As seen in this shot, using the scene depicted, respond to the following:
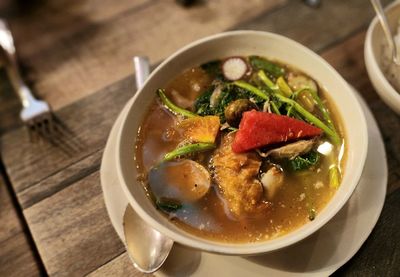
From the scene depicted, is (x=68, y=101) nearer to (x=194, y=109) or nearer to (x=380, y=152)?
(x=194, y=109)

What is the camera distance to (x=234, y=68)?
5.34 ft

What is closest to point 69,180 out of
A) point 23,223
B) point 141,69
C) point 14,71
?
point 23,223

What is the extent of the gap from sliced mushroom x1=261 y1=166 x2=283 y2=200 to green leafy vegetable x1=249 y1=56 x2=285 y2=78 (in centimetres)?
43

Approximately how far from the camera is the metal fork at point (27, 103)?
5.74 feet

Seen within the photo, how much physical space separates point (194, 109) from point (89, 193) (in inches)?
20.3

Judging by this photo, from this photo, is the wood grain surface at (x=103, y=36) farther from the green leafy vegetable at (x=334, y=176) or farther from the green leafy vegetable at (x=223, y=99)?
the green leafy vegetable at (x=334, y=176)

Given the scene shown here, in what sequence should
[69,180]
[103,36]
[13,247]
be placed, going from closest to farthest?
[13,247], [69,180], [103,36]

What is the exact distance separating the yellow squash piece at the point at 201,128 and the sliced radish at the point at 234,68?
248 millimetres

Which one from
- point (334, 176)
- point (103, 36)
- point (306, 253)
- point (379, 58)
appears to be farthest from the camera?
point (103, 36)

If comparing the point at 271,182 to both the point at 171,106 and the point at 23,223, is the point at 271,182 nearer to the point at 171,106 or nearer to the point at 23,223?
the point at 171,106

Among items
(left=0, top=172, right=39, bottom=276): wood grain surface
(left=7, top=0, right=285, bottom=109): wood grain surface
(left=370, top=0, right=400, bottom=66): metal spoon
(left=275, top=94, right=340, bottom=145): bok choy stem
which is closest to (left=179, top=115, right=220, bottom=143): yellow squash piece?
(left=275, top=94, right=340, bottom=145): bok choy stem

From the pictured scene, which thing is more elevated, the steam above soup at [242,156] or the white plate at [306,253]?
the steam above soup at [242,156]

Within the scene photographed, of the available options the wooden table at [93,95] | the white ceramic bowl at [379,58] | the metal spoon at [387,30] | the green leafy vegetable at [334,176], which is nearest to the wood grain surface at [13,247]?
the wooden table at [93,95]

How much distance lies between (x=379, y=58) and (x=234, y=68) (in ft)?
2.06
